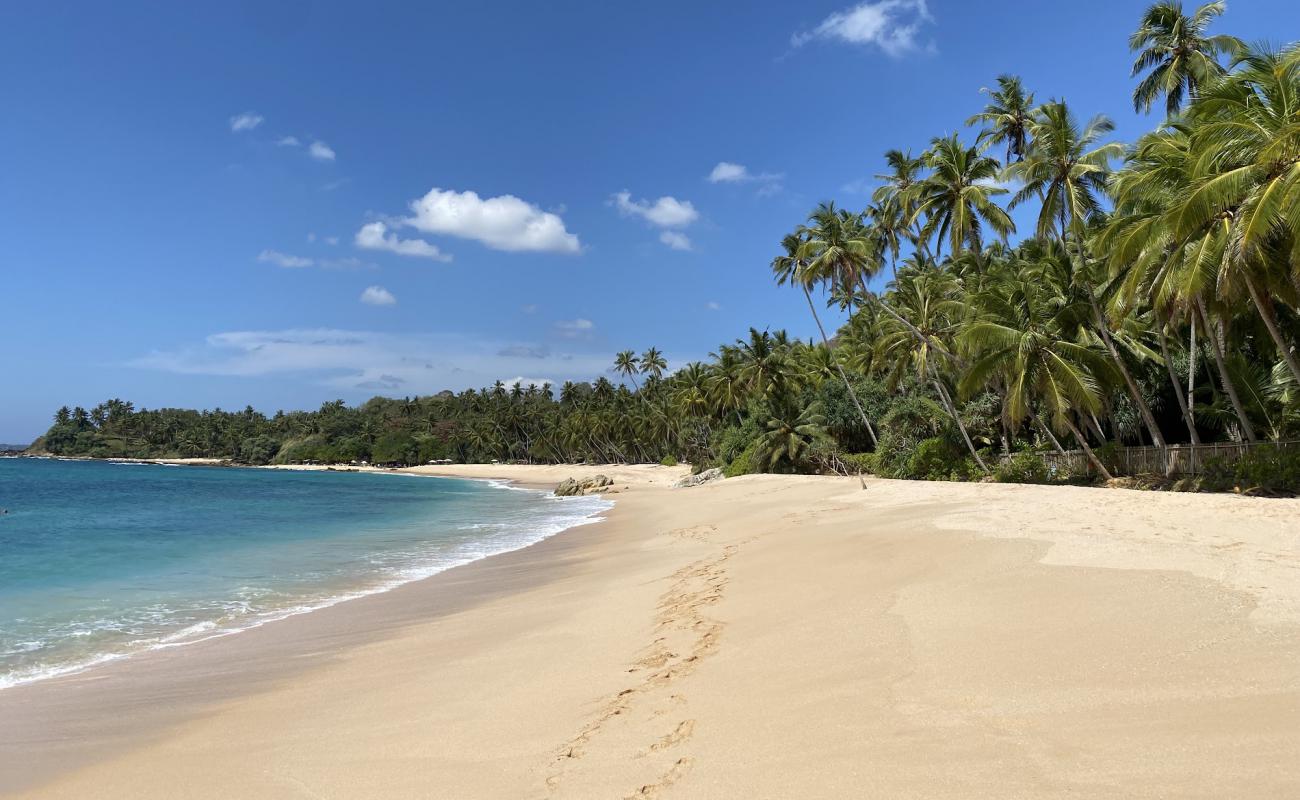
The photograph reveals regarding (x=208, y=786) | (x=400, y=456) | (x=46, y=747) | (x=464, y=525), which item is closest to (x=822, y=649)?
(x=208, y=786)

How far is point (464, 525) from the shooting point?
87.2 ft

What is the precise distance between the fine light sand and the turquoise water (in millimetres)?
1766

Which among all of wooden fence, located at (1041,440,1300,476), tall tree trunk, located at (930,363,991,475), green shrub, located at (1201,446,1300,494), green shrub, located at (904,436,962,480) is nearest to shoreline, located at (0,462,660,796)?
green shrub, located at (1201,446,1300,494)

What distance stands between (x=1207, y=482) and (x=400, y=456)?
119 metres

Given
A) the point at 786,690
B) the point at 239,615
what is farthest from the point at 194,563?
Result: the point at 786,690

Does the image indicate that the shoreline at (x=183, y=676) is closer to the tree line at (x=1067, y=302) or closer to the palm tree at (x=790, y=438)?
the tree line at (x=1067, y=302)

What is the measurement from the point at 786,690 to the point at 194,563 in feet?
57.5

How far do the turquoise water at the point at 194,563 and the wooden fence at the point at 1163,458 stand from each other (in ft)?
58.7

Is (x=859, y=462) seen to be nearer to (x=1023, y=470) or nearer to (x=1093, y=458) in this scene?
(x=1023, y=470)

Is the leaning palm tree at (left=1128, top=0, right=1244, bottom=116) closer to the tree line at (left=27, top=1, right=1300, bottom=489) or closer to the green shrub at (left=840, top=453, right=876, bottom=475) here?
the tree line at (left=27, top=1, right=1300, bottom=489)

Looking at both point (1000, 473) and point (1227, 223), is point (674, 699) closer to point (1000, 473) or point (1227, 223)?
point (1227, 223)

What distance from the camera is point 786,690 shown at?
5.21 m

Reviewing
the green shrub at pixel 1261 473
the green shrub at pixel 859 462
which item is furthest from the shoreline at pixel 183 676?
the green shrub at pixel 859 462

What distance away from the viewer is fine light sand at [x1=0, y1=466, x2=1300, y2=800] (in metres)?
3.85
